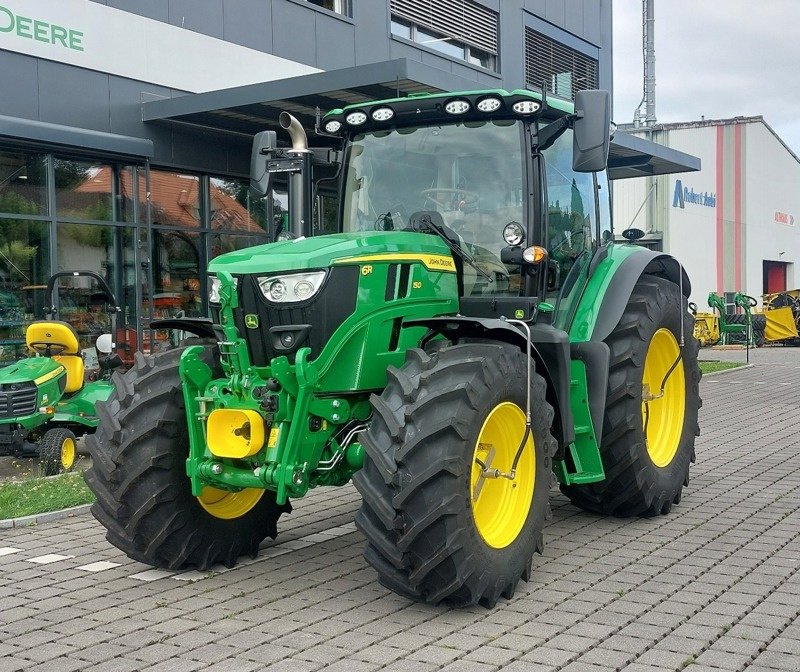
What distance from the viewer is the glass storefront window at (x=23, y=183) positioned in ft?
40.8

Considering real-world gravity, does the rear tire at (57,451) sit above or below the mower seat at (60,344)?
below

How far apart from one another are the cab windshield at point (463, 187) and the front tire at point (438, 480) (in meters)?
1.05

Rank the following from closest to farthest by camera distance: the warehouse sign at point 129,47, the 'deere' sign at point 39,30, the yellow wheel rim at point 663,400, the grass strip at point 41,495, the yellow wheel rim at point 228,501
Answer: the yellow wheel rim at point 228,501, the yellow wheel rim at point 663,400, the grass strip at point 41,495, the 'deere' sign at point 39,30, the warehouse sign at point 129,47

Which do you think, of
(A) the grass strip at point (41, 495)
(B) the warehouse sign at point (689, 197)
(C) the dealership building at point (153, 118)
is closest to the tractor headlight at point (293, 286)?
(A) the grass strip at point (41, 495)

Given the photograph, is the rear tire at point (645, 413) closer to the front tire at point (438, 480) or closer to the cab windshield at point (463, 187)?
the cab windshield at point (463, 187)

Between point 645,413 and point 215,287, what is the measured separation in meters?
3.29

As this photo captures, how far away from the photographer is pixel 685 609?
5.09 m

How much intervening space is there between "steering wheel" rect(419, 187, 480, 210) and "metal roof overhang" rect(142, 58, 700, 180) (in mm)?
5492

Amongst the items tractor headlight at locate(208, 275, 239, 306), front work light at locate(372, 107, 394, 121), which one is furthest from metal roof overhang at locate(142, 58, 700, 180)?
tractor headlight at locate(208, 275, 239, 306)

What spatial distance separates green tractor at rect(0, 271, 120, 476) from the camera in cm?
944

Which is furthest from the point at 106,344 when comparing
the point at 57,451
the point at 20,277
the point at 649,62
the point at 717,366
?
the point at 649,62

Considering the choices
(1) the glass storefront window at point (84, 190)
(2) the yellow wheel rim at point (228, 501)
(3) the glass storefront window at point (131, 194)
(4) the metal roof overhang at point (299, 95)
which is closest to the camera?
(2) the yellow wheel rim at point (228, 501)

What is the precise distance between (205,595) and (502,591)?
1534 mm

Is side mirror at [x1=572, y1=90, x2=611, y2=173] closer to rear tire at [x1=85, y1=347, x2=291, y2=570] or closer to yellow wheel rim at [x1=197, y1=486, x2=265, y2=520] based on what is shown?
rear tire at [x1=85, y1=347, x2=291, y2=570]
